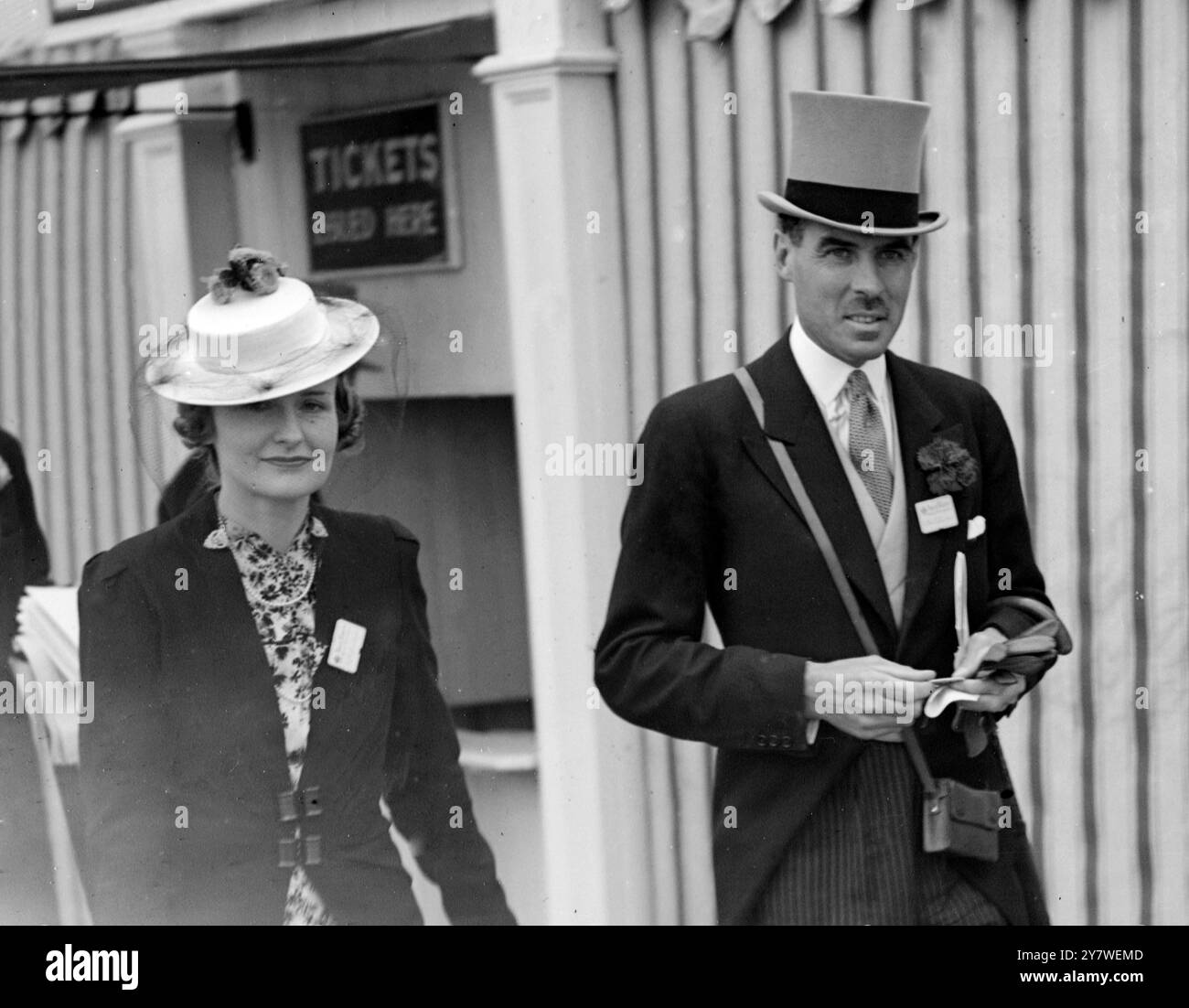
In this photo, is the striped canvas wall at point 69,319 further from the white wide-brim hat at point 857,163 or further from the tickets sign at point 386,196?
the white wide-brim hat at point 857,163

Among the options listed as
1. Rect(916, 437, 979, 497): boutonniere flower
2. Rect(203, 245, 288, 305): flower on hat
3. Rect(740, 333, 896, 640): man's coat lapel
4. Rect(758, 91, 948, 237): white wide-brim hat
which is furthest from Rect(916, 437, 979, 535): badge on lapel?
Rect(203, 245, 288, 305): flower on hat

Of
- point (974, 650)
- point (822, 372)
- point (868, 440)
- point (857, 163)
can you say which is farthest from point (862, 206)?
point (974, 650)

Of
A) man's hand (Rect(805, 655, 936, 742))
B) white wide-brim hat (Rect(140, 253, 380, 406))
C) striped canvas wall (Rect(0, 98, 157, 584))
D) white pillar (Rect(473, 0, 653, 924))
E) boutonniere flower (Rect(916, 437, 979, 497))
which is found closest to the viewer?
man's hand (Rect(805, 655, 936, 742))

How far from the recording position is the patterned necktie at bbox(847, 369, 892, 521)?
9.48 ft

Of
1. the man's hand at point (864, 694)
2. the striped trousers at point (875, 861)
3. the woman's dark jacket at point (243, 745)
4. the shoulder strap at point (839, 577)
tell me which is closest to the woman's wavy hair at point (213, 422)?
the woman's dark jacket at point (243, 745)

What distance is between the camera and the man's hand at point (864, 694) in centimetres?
276

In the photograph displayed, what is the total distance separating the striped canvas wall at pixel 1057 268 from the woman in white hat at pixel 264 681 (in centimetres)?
74

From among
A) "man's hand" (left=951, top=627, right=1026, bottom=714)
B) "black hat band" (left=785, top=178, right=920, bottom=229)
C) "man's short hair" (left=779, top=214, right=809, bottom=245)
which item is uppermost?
"black hat band" (left=785, top=178, right=920, bottom=229)

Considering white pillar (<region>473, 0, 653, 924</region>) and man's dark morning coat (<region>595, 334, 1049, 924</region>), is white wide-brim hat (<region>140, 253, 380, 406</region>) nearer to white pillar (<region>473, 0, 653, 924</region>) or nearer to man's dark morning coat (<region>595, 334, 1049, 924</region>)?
white pillar (<region>473, 0, 653, 924</region>)

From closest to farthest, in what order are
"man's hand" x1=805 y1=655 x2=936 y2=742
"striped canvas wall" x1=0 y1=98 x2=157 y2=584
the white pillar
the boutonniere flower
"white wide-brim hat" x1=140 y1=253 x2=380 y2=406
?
"man's hand" x1=805 y1=655 x2=936 y2=742 → the boutonniere flower → "white wide-brim hat" x1=140 y1=253 x2=380 y2=406 → the white pillar → "striped canvas wall" x1=0 y1=98 x2=157 y2=584

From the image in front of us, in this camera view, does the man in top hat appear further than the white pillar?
No

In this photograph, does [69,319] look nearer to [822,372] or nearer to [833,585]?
A: [822,372]

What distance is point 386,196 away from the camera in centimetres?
339

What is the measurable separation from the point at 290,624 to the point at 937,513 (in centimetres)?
106
